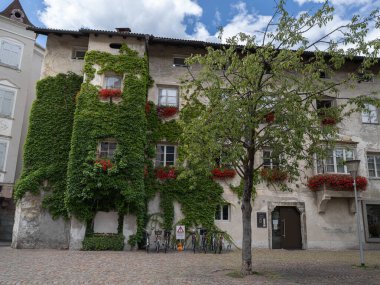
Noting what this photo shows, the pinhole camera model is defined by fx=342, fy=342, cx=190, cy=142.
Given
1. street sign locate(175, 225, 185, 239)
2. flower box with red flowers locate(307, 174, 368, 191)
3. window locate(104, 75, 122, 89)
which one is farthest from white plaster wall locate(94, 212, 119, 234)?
flower box with red flowers locate(307, 174, 368, 191)

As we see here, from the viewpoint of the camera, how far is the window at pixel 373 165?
66.4 feet

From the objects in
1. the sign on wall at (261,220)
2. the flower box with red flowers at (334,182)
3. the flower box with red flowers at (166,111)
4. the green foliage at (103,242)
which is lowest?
the green foliage at (103,242)

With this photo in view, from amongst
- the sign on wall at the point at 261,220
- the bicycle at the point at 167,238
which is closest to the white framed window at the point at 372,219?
the sign on wall at the point at 261,220

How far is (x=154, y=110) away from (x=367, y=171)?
42.6 ft

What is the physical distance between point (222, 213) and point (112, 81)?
9.45 metres

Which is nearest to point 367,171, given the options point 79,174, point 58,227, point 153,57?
point 153,57

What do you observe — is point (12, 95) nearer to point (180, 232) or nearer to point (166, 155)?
point (166, 155)

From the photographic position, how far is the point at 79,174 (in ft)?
53.2

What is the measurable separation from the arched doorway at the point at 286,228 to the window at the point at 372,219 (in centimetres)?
401

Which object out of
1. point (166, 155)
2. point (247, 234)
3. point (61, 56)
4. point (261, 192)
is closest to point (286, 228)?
point (261, 192)

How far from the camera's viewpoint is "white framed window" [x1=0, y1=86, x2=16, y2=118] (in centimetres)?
2233

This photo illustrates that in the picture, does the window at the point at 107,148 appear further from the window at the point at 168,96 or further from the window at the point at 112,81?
the window at the point at 168,96

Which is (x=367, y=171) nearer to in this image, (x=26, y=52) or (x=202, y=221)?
(x=202, y=221)

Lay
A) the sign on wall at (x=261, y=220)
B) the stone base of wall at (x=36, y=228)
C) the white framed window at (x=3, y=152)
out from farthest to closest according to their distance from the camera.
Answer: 1. the white framed window at (x=3, y=152)
2. the sign on wall at (x=261, y=220)
3. the stone base of wall at (x=36, y=228)
